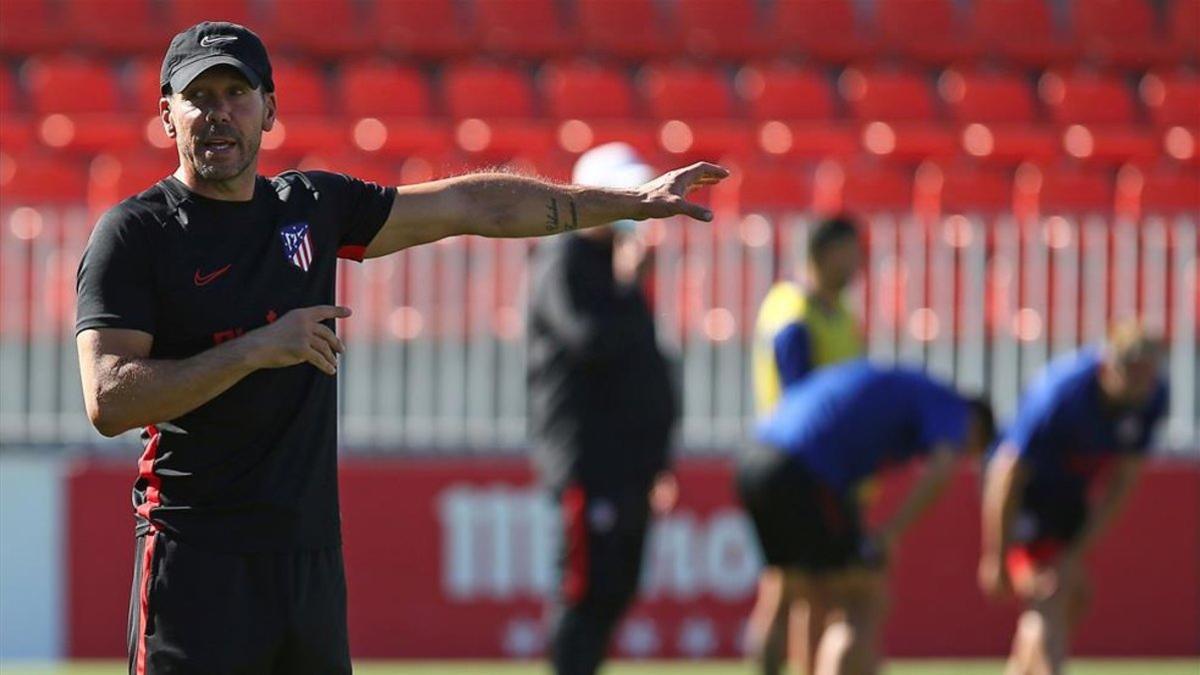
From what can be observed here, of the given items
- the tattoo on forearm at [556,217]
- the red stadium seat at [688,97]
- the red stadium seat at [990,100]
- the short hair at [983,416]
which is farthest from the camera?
the red stadium seat at [990,100]

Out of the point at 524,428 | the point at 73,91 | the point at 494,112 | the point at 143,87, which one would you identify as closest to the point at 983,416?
the point at 524,428

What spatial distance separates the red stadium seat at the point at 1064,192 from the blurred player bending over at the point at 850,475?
7005 millimetres

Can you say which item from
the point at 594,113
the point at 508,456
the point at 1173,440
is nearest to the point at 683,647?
the point at 508,456

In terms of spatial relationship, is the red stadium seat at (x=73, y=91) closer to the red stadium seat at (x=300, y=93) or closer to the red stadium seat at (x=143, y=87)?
the red stadium seat at (x=143, y=87)

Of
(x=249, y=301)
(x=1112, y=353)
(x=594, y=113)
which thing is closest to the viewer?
(x=249, y=301)

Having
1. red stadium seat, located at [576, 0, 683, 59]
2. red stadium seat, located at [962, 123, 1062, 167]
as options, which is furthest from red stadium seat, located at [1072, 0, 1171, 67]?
red stadium seat, located at [576, 0, 683, 59]

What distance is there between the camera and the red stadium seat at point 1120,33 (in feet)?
57.5

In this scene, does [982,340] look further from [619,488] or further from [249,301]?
[249,301]

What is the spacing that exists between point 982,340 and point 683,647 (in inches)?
86.9

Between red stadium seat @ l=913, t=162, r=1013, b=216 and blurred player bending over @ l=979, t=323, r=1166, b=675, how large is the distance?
569cm

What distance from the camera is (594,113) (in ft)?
51.6

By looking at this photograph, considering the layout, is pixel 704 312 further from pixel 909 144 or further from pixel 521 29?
pixel 521 29

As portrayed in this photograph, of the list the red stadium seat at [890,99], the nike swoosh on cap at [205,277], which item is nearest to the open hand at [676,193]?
the nike swoosh on cap at [205,277]

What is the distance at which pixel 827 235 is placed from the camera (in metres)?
8.90
